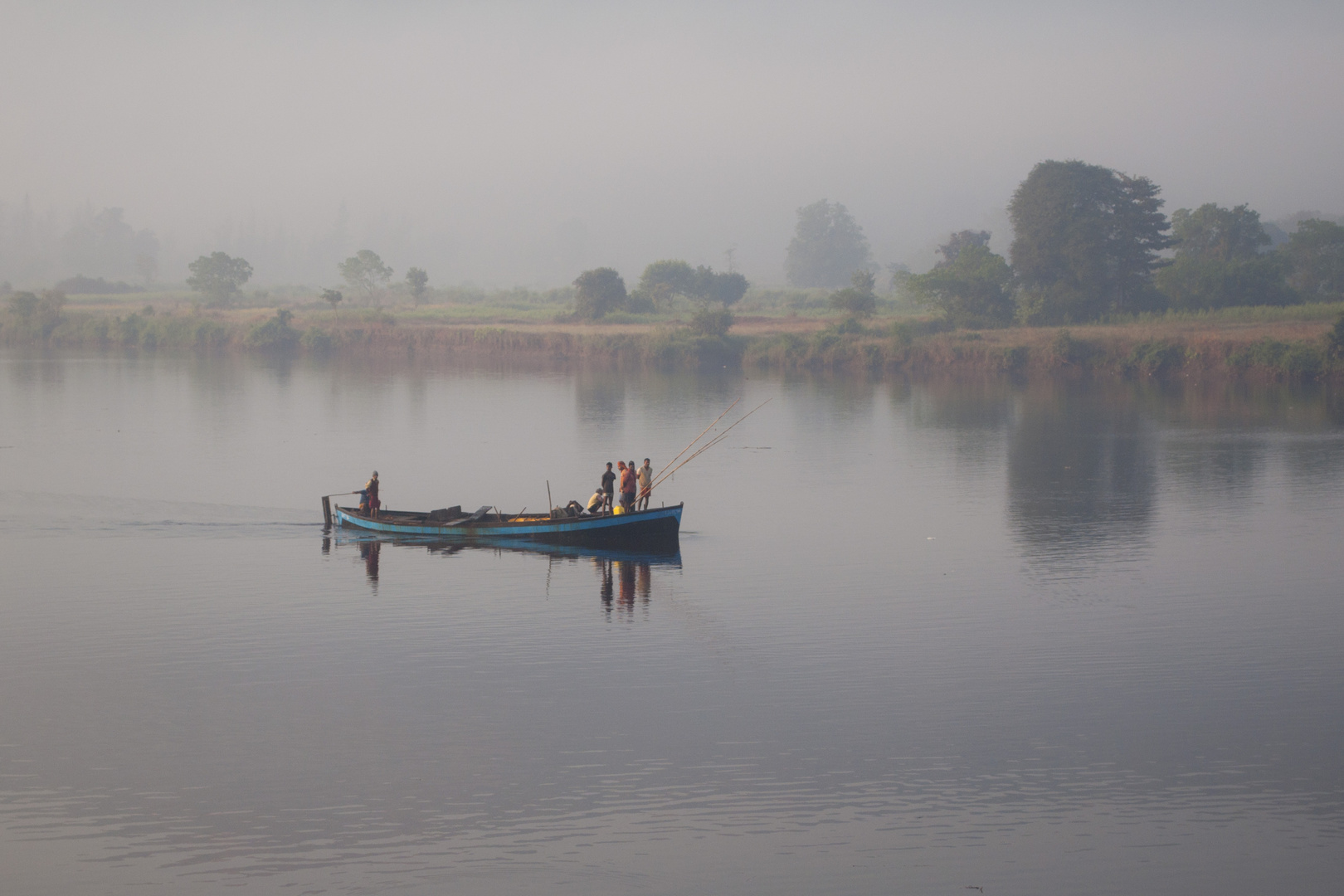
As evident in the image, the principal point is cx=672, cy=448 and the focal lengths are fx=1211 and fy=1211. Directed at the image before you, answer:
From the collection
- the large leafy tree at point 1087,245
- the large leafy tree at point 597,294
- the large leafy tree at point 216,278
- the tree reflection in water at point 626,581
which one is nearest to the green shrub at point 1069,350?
the large leafy tree at point 1087,245

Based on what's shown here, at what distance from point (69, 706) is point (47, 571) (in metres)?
9.47

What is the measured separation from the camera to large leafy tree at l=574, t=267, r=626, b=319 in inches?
3932

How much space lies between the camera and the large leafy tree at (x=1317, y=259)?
8931 cm

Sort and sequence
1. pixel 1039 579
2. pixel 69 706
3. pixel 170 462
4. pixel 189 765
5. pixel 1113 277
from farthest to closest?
pixel 1113 277 < pixel 170 462 < pixel 1039 579 < pixel 69 706 < pixel 189 765

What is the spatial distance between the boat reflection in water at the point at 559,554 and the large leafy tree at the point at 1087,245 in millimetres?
63851

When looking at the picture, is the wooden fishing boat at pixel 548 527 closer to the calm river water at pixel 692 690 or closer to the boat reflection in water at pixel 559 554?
the boat reflection in water at pixel 559 554

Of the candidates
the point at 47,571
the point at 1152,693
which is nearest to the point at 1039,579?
the point at 1152,693

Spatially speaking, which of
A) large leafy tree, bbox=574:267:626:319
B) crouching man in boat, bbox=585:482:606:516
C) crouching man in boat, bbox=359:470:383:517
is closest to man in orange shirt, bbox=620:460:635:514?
crouching man in boat, bbox=585:482:606:516

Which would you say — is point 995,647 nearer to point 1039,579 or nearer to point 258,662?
point 1039,579

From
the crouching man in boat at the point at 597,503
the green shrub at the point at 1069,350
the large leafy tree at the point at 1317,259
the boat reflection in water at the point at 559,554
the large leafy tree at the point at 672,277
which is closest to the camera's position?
the boat reflection in water at the point at 559,554

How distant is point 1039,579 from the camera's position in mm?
24859

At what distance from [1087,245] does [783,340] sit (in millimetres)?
21859

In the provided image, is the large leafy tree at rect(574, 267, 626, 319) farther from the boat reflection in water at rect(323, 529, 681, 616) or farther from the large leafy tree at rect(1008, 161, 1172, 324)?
the boat reflection in water at rect(323, 529, 681, 616)

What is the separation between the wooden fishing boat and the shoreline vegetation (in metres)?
53.7
